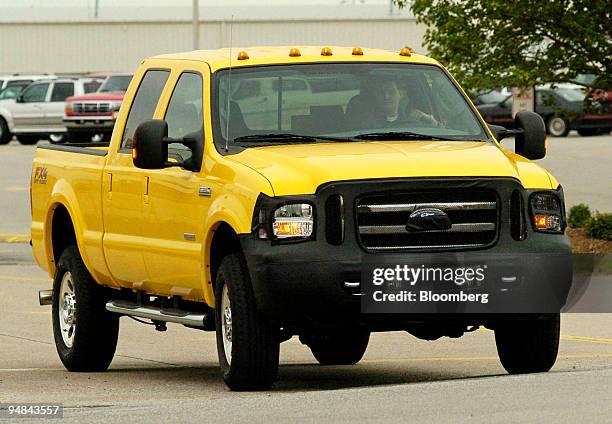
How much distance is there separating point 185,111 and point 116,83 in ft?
115

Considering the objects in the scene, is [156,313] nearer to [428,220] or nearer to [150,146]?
[150,146]

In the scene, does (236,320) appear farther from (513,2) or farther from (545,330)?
(513,2)

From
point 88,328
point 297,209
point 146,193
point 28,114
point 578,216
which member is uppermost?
point 297,209

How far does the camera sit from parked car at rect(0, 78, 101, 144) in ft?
151

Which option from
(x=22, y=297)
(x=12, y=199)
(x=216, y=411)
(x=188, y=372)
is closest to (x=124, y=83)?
(x=12, y=199)

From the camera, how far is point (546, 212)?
9227 mm

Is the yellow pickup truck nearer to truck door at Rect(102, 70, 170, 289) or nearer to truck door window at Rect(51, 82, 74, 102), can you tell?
truck door at Rect(102, 70, 170, 289)

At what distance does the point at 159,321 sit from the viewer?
11.1m

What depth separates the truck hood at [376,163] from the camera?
889cm

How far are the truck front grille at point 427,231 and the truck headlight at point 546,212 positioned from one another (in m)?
0.23

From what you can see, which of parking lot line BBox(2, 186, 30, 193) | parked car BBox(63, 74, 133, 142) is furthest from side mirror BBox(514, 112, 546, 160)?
parked car BBox(63, 74, 133, 142)

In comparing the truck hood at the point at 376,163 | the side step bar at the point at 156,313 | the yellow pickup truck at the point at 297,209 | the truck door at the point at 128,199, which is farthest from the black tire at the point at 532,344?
the truck door at the point at 128,199

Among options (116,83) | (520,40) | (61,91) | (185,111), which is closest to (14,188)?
(520,40)

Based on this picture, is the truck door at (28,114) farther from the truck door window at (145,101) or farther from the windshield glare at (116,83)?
the truck door window at (145,101)
